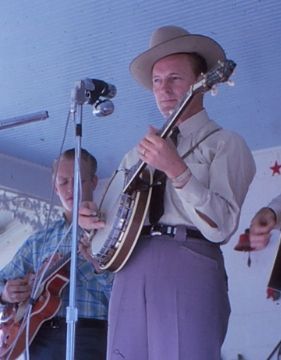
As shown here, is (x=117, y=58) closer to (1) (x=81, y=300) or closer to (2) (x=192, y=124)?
(1) (x=81, y=300)

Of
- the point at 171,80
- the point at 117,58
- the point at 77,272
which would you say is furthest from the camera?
the point at 117,58

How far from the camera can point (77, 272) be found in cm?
254

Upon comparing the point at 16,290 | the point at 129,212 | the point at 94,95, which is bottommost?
the point at 16,290

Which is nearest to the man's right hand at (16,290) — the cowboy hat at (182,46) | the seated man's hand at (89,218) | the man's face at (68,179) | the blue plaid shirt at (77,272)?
the blue plaid shirt at (77,272)

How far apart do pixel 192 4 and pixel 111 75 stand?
2.15 feet

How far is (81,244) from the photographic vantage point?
93.1 inches

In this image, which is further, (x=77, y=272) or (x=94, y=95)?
(x=77, y=272)

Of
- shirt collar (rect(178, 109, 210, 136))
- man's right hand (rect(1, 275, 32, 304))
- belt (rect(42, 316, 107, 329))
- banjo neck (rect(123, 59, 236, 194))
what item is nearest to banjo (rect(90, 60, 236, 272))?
banjo neck (rect(123, 59, 236, 194))

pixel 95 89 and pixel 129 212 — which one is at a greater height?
pixel 95 89

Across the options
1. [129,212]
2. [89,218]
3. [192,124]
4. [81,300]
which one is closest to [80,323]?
[81,300]

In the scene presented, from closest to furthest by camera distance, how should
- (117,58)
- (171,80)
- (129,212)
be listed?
(129,212) < (171,80) < (117,58)

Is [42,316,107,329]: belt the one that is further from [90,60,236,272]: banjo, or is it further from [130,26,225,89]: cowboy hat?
[130,26,225,89]: cowboy hat

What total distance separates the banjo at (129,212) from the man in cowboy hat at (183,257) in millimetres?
24

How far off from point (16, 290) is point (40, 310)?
240 millimetres
